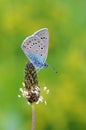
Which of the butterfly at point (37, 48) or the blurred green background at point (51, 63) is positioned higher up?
the blurred green background at point (51, 63)

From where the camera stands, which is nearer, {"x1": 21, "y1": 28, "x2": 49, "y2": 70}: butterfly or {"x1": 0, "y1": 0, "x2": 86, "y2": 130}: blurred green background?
{"x1": 21, "y1": 28, "x2": 49, "y2": 70}: butterfly

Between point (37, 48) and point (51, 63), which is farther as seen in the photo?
point (51, 63)

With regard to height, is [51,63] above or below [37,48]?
above

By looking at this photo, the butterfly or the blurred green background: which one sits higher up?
the blurred green background

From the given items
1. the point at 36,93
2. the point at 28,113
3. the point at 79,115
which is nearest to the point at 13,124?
the point at 28,113

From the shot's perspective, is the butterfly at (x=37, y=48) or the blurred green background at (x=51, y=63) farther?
the blurred green background at (x=51, y=63)
